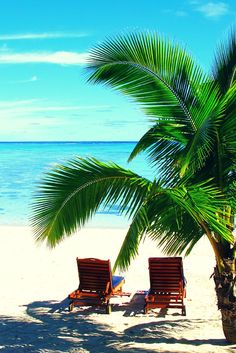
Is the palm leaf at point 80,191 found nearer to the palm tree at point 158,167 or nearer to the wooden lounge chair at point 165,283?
the palm tree at point 158,167

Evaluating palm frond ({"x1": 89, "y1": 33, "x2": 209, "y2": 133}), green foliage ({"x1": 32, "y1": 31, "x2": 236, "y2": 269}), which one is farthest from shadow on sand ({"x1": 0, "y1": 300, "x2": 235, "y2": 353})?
palm frond ({"x1": 89, "y1": 33, "x2": 209, "y2": 133})

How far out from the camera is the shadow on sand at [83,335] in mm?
6215

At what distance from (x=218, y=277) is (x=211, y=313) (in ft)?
7.36

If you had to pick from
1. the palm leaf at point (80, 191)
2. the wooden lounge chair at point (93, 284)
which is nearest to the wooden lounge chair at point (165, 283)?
the wooden lounge chair at point (93, 284)

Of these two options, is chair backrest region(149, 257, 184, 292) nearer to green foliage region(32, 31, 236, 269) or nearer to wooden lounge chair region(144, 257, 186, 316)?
wooden lounge chair region(144, 257, 186, 316)

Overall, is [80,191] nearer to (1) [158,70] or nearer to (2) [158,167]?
(2) [158,167]

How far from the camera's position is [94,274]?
7.93 meters

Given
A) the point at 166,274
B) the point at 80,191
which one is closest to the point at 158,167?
the point at 80,191

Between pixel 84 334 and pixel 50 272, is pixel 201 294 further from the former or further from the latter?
pixel 50 272

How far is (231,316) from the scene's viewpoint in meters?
5.77

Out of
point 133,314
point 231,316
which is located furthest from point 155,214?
point 133,314

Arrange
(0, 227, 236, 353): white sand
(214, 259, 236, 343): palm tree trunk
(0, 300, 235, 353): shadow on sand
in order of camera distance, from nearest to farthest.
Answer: (214, 259, 236, 343): palm tree trunk < (0, 300, 235, 353): shadow on sand < (0, 227, 236, 353): white sand

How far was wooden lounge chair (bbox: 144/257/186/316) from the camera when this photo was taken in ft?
24.8

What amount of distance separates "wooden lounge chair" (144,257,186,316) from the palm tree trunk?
175 cm
